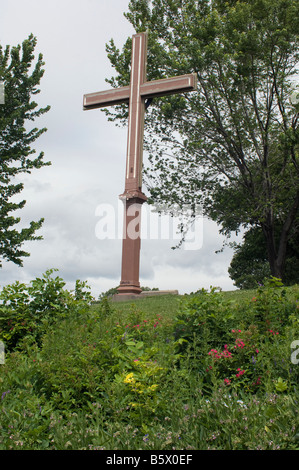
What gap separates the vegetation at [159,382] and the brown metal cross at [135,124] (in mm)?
8068

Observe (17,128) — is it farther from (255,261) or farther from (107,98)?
(255,261)

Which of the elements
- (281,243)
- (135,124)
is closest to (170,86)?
(135,124)

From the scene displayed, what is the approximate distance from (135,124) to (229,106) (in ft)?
15.7

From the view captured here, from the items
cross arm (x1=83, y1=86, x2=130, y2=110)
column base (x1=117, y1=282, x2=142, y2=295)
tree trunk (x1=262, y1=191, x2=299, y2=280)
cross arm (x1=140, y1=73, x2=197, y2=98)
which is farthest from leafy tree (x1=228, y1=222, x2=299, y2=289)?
cross arm (x1=83, y1=86, x2=130, y2=110)

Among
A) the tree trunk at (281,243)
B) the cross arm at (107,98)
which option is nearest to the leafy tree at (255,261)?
the tree trunk at (281,243)

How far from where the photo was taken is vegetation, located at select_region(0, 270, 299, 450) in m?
3.53

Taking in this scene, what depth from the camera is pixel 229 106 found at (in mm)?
18828

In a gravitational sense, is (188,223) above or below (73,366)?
above

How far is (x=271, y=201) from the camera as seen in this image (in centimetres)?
1878

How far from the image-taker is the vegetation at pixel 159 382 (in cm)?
353

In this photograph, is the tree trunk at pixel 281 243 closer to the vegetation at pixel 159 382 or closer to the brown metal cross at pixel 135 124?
the brown metal cross at pixel 135 124

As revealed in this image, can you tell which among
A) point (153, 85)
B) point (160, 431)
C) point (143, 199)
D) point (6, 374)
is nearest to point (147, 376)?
point (160, 431)
